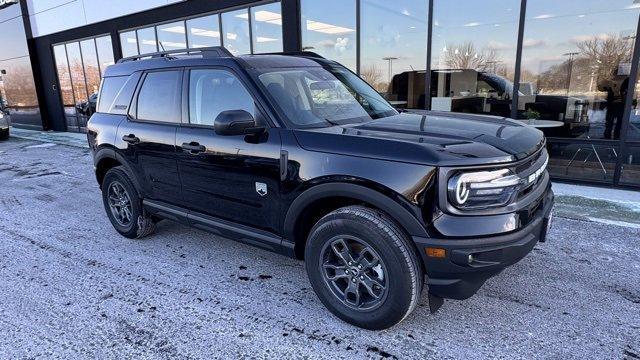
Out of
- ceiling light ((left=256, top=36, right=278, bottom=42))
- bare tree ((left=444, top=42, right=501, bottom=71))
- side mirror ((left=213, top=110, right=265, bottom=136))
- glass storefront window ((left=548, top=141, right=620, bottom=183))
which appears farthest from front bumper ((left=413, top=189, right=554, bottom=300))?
ceiling light ((left=256, top=36, right=278, bottom=42))

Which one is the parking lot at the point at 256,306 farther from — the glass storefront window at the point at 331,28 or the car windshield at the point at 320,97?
the glass storefront window at the point at 331,28

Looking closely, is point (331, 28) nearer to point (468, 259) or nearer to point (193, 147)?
point (193, 147)

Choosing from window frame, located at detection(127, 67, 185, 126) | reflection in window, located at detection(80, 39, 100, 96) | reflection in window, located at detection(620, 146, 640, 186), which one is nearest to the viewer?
window frame, located at detection(127, 67, 185, 126)

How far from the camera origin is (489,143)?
8.56ft

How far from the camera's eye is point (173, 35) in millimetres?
11609

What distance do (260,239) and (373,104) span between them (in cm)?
159

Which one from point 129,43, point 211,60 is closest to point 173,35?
point 129,43

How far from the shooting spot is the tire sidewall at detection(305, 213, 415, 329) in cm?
250

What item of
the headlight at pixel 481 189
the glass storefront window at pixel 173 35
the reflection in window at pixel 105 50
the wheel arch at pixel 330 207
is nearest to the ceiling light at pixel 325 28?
the glass storefront window at pixel 173 35

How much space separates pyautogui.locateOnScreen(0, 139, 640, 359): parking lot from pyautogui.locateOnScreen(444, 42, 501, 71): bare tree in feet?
12.1

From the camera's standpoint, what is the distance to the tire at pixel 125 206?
4.35 metres

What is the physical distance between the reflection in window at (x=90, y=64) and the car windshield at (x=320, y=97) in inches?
529

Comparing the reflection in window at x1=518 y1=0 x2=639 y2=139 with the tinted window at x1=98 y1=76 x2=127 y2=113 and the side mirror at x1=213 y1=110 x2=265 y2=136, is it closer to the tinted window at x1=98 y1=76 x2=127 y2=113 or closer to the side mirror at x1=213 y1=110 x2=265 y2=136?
the side mirror at x1=213 y1=110 x2=265 y2=136

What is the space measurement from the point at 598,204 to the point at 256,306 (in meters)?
4.68
